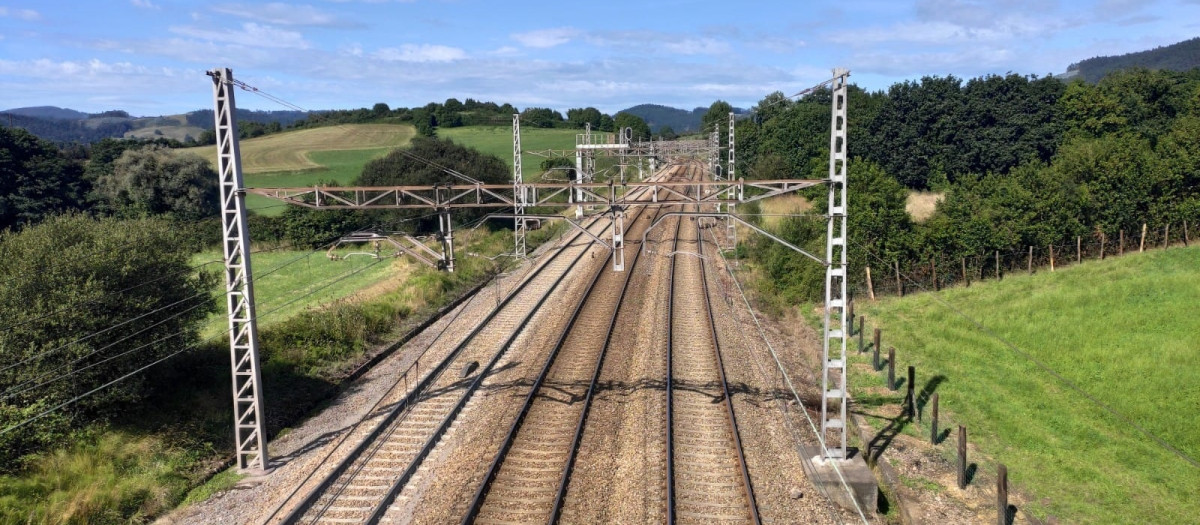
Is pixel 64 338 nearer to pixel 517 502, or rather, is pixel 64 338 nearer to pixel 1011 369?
pixel 517 502

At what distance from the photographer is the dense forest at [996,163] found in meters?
25.5

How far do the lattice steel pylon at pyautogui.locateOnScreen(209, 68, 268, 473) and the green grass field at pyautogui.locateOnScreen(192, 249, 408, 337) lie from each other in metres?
10.9

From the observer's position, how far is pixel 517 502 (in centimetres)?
1118

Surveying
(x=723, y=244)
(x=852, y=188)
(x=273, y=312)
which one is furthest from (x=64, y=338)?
(x=723, y=244)

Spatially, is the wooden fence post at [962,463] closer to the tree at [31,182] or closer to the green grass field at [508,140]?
the tree at [31,182]

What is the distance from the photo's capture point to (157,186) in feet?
162

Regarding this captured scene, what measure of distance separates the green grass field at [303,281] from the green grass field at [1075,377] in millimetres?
17557

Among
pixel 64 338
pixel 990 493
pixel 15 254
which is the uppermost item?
Result: pixel 15 254

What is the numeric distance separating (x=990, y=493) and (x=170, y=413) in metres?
15.4

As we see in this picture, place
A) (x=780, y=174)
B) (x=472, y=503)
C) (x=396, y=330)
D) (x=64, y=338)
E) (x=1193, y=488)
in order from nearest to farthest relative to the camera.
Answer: (x=472, y=503) → (x=1193, y=488) → (x=64, y=338) → (x=396, y=330) → (x=780, y=174)

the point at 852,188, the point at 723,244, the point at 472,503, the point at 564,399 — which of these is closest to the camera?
the point at 472,503

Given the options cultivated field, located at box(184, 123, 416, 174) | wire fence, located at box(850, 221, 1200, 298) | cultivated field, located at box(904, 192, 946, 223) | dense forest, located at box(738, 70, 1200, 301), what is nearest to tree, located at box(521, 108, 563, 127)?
cultivated field, located at box(184, 123, 416, 174)

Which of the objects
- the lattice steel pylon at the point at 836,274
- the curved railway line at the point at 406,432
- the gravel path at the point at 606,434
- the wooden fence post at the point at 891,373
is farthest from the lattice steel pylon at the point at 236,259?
the wooden fence post at the point at 891,373

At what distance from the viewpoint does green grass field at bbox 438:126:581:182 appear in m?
86.2
